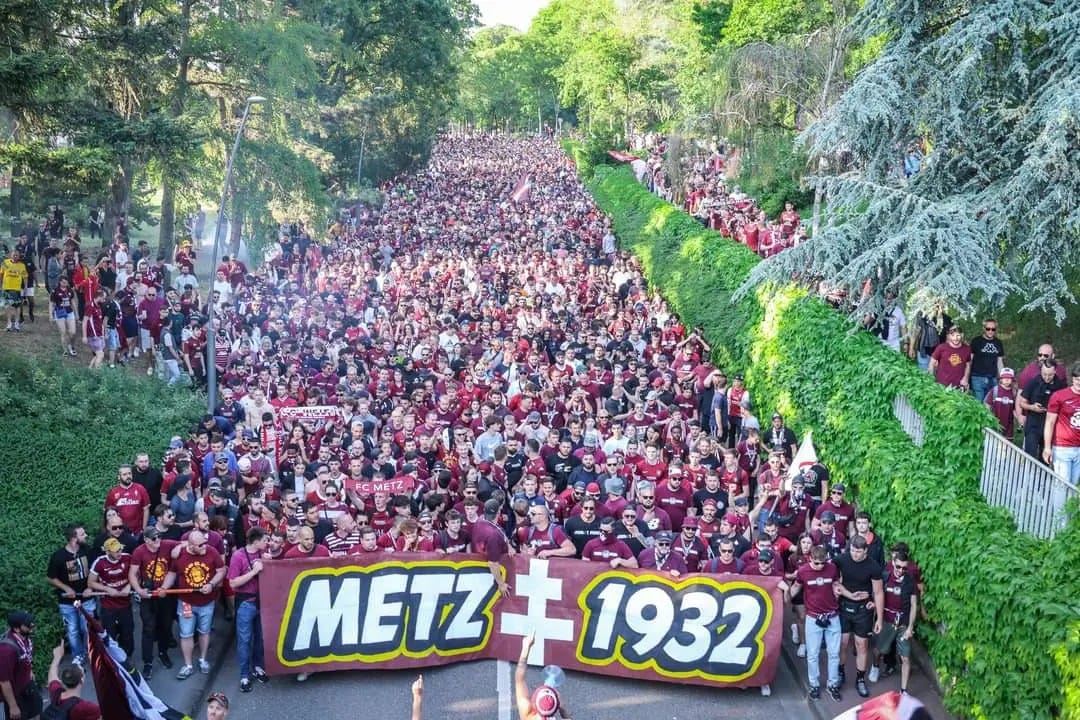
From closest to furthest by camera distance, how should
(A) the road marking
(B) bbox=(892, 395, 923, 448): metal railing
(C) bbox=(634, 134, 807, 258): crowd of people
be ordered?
1. (A) the road marking
2. (B) bbox=(892, 395, 923, 448): metal railing
3. (C) bbox=(634, 134, 807, 258): crowd of people

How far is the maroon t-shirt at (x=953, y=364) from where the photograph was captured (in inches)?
540

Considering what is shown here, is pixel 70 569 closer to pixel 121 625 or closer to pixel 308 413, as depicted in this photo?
pixel 121 625

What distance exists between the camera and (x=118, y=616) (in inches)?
430

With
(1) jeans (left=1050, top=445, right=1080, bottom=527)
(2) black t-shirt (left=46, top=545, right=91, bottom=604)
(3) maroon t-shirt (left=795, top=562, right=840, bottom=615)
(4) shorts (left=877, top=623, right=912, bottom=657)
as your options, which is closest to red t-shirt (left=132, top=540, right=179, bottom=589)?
(2) black t-shirt (left=46, top=545, right=91, bottom=604)

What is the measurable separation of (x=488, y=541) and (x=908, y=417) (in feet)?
17.8

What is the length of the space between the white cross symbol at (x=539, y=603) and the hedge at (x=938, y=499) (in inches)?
139

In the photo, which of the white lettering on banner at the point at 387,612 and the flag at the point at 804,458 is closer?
the white lettering on banner at the point at 387,612

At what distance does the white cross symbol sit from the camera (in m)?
10.9

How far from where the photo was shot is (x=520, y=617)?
10.9 meters

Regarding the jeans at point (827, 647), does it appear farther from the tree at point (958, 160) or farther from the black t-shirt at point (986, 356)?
the tree at point (958, 160)

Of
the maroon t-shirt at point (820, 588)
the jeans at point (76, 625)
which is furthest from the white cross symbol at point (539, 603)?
the jeans at point (76, 625)

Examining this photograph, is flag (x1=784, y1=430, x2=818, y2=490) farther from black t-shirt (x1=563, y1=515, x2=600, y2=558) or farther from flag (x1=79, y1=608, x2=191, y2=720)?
flag (x1=79, y1=608, x2=191, y2=720)

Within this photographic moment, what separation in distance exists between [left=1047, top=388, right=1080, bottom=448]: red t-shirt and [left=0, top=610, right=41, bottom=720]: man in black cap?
9.53 m

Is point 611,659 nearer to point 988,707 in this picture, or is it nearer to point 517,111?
point 988,707
